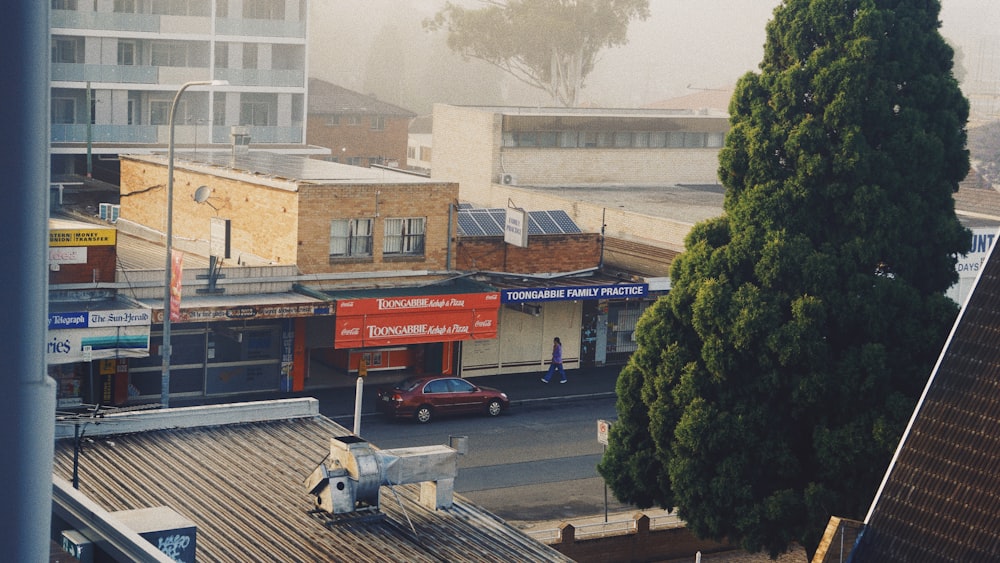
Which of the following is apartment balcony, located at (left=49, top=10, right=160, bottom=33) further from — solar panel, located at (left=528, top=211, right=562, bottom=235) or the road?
the road

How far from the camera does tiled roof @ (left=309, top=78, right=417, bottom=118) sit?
78625mm

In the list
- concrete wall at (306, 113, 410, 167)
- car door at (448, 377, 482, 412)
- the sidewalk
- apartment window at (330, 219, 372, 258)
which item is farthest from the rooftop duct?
concrete wall at (306, 113, 410, 167)

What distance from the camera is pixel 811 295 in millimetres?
19266

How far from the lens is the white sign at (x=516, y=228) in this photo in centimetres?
3666

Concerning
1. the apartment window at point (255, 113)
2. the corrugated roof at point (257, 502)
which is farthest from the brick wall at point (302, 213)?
the apartment window at point (255, 113)

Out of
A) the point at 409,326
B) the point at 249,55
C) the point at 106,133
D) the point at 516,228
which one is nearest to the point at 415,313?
the point at 409,326

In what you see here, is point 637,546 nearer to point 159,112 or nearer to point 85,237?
point 85,237

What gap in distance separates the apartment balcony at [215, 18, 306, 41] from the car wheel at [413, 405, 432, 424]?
1277 inches

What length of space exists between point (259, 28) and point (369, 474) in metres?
47.0

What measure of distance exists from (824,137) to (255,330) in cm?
1869

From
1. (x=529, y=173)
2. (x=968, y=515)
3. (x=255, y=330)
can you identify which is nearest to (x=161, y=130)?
(x=529, y=173)

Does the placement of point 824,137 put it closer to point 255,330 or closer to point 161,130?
point 255,330

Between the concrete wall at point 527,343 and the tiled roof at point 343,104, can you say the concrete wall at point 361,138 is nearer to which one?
the tiled roof at point 343,104

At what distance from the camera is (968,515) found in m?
13.7
